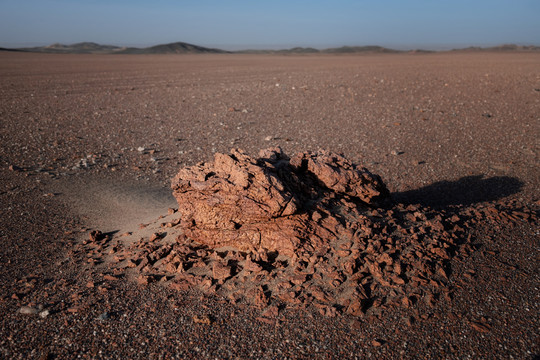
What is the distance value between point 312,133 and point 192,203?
657 cm

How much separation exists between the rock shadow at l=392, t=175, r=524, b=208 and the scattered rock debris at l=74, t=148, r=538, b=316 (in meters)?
1.63

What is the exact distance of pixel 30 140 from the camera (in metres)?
9.36

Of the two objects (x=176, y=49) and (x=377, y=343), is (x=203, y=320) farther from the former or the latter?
(x=176, y=49)

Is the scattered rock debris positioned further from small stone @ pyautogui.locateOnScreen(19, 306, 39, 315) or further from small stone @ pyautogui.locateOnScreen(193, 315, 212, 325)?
small stone @ pyautogui.locateOnScreen(19, 306, 39, 315)

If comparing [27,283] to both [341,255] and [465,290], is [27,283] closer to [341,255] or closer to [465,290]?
[341,255]

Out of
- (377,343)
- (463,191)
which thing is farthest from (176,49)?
(377,343)

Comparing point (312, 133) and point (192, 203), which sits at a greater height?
point (192, 203)

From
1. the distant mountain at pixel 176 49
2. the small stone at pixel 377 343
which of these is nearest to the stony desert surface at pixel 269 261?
the small stone at pixel 377 343

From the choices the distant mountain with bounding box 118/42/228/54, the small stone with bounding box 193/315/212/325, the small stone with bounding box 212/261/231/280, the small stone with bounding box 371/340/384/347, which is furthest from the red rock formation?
the distant mountain with bounding box 118/42/228/54

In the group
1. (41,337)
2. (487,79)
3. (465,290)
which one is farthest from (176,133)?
(487,79)

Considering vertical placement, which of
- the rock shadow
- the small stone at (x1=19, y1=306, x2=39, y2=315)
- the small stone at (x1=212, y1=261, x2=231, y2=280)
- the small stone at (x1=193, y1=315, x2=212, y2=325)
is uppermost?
the small stone at (x1=212, y1=261, x2=231, y2=280)

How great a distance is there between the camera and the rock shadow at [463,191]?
6.43 m

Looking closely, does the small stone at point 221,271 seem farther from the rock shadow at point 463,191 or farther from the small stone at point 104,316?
the rock shadow at point 463,191

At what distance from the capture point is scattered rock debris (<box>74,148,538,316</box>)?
135 inches
